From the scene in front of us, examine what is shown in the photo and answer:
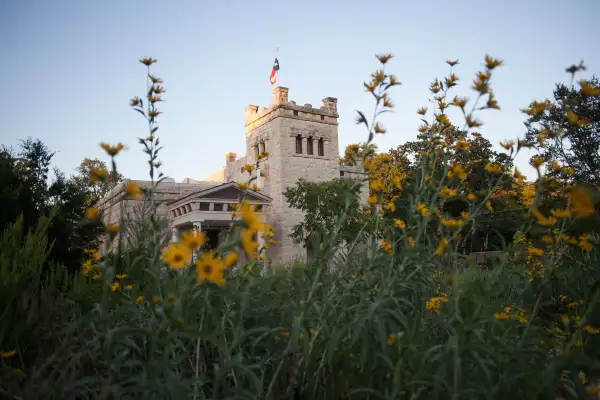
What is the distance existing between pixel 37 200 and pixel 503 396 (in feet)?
13.0

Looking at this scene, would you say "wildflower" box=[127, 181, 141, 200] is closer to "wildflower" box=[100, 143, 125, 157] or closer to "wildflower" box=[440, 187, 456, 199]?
"wildflower" box=[100, 143, 125, 157]

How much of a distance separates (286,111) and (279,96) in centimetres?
88

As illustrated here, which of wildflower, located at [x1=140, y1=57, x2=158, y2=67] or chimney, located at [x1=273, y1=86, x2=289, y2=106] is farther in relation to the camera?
chimney, located at [x1=273, y1=86, x2=289, y2=106]

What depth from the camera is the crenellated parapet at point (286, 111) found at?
23203mm

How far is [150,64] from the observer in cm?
222

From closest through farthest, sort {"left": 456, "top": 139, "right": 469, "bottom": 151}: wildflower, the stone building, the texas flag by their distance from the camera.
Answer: {"left": 456, "top": 139, "right": 469, "bottom": 151}: wildflower → the stone building → the texas flag

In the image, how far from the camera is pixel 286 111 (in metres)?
23.2

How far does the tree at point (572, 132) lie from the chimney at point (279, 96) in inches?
486

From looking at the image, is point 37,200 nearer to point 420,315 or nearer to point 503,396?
point 420,315

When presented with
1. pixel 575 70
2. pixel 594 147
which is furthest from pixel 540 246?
pixel 594 147

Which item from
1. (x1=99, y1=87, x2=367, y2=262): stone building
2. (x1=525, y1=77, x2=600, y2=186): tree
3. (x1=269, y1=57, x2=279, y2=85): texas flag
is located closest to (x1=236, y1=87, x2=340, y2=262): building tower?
(x1=99, y1=87, x2=367, y2=262): stone building

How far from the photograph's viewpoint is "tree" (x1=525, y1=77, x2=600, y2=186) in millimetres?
1712

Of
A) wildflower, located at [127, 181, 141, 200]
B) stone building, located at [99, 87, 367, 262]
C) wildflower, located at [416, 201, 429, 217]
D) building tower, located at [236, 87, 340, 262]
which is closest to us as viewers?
wildflower, located at [127, 181, 141, 200]

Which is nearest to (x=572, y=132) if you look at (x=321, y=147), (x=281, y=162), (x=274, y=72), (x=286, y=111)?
(x=281, y=162)
